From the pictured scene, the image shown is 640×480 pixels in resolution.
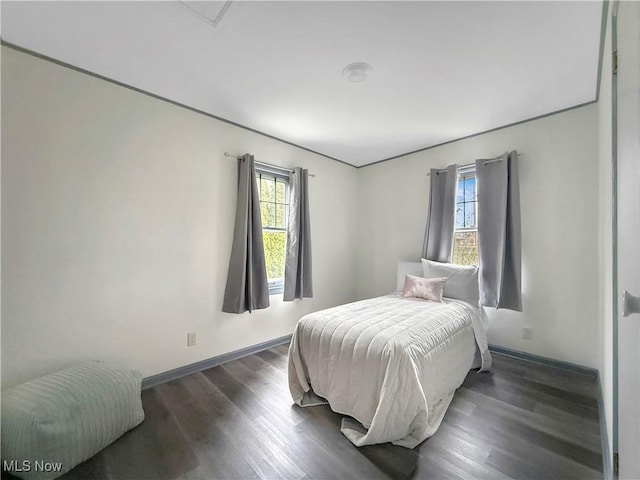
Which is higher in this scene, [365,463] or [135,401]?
[135,401]

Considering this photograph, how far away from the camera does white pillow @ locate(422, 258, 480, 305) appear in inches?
106

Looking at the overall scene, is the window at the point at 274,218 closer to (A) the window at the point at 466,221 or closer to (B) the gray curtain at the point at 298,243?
(B) the gray curtain at the point at 298,243

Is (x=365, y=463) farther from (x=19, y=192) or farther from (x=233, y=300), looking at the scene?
(x=19, y=192)

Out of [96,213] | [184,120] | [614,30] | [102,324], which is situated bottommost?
[102,324]

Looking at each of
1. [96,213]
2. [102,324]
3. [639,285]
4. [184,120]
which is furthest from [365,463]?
[184,120]

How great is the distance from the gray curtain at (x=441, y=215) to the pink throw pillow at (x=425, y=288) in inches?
19.4

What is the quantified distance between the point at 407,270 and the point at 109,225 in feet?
10.2

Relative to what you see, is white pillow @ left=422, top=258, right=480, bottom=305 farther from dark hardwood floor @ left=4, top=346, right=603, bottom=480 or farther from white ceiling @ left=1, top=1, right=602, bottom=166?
white ceiling @ left=1, top=1, right=602, bottom=166

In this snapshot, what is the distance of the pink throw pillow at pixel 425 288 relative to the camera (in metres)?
2.69

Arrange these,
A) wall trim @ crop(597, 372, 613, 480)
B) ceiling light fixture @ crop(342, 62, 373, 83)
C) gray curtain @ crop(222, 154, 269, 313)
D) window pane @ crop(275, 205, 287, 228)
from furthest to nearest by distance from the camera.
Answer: window pane @ crop(275, 205, 287, 228)
gray curtain @ crop(222, 154, 269, 313)
ceiling light fixture @ crop(342, 62, 373, 83)
wall trim @ crop(597, 372, 613, 480)

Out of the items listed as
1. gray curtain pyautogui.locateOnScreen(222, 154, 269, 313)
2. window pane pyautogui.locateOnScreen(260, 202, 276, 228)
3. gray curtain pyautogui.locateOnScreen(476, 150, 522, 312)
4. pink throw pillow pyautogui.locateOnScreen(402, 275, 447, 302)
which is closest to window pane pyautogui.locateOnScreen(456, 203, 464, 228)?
gray curtain pyautogui.locateOnScreen(476, 150, 522, 312)

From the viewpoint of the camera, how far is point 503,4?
1.38 meters

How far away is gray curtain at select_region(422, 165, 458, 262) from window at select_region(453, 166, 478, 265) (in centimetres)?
14

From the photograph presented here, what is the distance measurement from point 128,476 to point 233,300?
1427mm
